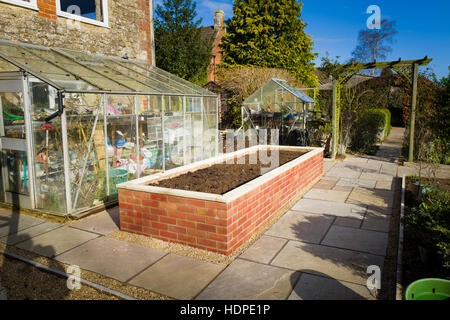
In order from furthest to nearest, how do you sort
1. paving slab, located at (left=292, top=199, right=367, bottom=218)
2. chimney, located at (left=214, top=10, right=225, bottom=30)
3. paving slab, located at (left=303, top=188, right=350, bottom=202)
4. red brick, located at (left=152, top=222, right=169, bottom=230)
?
chimney, located at (left=214, top=10, right=225, bottom=30) → paving slab, located at (left=303, top=188, right=350, bottom=202) → paving slab, located at (left=292, top=199, right=367, bottom=218) → red brick, located at (left=152, top=222, right=169, bottom=230)

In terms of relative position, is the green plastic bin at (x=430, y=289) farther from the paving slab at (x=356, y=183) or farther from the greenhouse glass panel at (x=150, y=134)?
the greenhouse glass panel at (x=150, y=134)

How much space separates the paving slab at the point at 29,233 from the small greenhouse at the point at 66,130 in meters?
0.34

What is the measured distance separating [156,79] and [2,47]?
314 centimetres

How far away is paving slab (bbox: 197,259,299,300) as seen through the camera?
300cm

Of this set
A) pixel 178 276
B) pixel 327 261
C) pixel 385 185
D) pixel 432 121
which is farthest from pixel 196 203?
pixel 432 121

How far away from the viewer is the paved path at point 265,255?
313cm

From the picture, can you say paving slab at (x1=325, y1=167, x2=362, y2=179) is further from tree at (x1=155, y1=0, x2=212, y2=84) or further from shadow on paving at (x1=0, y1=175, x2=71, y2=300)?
tree at (x1=155, y1=0, x2=212, y2=84)

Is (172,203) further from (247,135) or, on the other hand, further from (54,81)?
(247,135)

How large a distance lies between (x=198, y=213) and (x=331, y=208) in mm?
2688

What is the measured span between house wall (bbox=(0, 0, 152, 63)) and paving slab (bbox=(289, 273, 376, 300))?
6505 mm

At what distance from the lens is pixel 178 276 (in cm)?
335

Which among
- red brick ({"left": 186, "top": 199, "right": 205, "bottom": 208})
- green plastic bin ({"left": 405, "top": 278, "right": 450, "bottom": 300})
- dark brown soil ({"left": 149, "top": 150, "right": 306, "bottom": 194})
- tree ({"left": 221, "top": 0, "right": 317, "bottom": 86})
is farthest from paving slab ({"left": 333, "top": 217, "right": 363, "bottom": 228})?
tree ({"left": 221, "top": 0, "right": 317, "bottom": 86})

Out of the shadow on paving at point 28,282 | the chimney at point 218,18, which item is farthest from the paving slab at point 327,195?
the chimney at point 218,18
